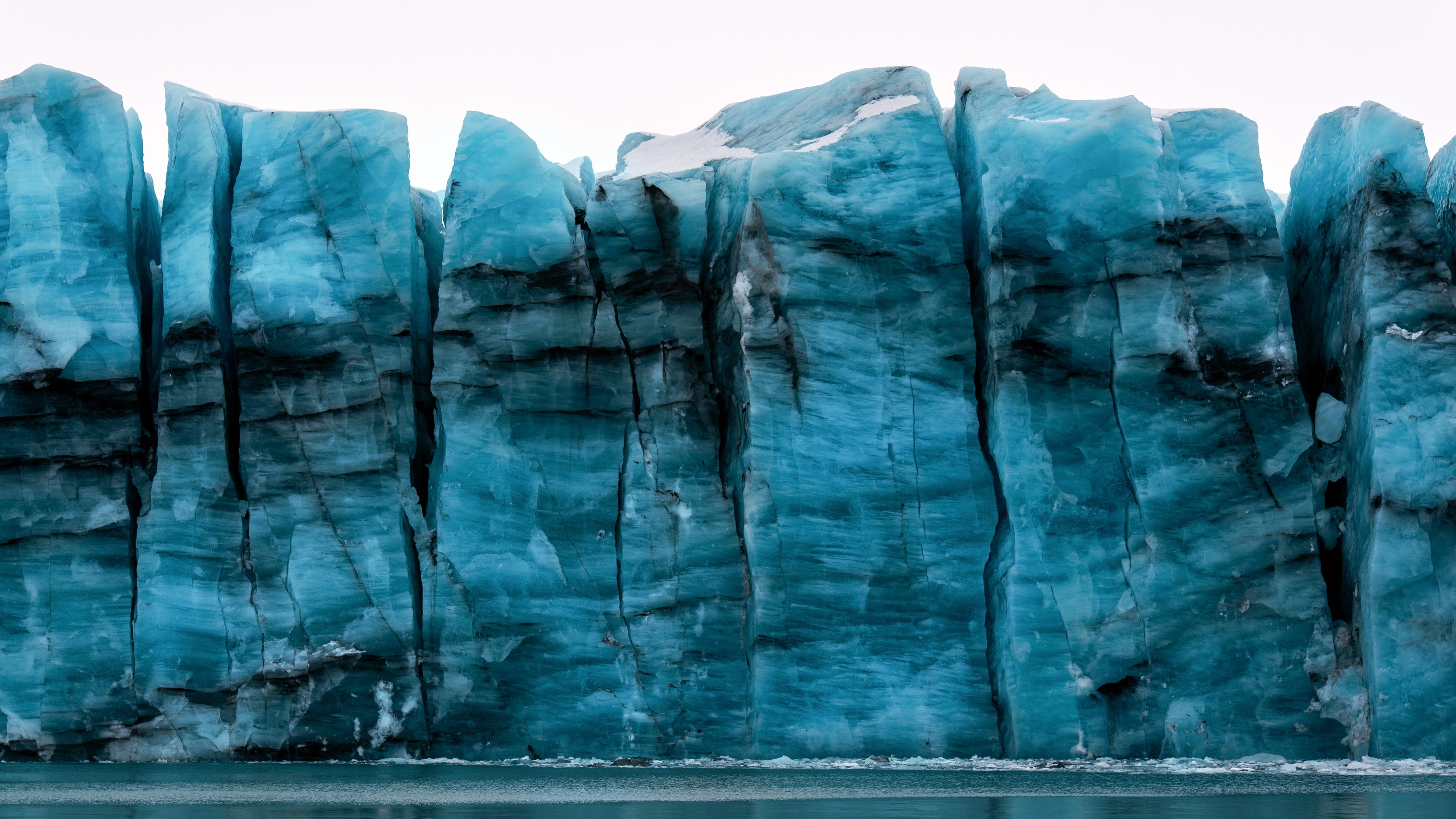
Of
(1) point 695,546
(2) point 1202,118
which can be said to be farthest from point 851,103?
(1) point 695,546

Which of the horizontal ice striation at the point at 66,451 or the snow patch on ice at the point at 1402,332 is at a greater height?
the snow patch on ice at the point at 1402,332

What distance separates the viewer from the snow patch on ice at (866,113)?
1667cm

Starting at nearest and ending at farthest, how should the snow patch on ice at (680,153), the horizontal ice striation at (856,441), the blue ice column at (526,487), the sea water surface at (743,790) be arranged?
the sea water surface at (743,790), the horizontal ice striation at (856,441), the blue ice column at (526,487), the snow patch on ice at (680,153)

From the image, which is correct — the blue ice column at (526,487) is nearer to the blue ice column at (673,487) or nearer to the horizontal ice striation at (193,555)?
the blue ice column at (673,487)

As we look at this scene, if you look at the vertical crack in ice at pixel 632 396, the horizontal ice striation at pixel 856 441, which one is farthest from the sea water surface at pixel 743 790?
the vertical crack in ice at pixel 632 396

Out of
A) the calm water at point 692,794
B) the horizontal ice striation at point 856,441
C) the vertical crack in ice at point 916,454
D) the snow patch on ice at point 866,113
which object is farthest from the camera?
the snow patch on ice at point 866,113

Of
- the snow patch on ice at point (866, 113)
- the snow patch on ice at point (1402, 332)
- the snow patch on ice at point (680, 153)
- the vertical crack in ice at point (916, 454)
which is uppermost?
the snow patch on ice at point (866, 113)

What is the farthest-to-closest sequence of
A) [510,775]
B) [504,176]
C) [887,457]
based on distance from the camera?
[504,176]
[887,457]
[510,775]

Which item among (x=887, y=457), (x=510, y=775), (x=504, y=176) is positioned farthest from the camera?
(x=504, y=176)

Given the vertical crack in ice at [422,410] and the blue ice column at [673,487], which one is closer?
the blue ice column at [673,487]

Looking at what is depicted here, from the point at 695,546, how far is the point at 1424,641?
8366mm

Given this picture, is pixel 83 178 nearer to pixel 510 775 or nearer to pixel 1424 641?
pixel 510 775

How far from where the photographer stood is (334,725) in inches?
621

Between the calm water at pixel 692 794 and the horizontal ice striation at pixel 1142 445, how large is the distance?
1.74 metres
